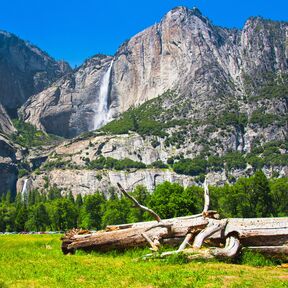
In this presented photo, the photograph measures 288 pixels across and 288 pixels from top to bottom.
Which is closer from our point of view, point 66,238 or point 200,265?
point 200,265

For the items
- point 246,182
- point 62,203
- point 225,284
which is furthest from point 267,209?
point 225,284

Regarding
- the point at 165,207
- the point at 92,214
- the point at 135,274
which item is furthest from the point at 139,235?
the point at 92,214

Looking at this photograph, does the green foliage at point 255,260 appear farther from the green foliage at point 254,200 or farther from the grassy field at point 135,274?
the green foliage at point 254,200

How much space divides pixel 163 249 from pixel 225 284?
7991 millimetres

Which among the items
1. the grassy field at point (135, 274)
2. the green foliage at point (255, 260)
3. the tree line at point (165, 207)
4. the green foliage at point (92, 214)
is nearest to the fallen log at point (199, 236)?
the green foliage at point (255, 260)

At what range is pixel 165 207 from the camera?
257 feet

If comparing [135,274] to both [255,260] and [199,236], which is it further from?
[255,260]

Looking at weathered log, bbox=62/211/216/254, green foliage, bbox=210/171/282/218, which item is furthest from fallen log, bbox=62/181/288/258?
green foliage, bbox=210/171/282/218

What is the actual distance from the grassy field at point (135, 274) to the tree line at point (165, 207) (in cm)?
5896

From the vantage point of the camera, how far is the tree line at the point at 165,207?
81750 millimetres

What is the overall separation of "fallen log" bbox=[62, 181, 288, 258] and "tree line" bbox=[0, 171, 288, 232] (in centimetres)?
5385

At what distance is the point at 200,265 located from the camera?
17.8m

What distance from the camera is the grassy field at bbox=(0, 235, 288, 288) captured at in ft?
46.4

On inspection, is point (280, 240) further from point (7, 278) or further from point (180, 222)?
point (7, 278)
